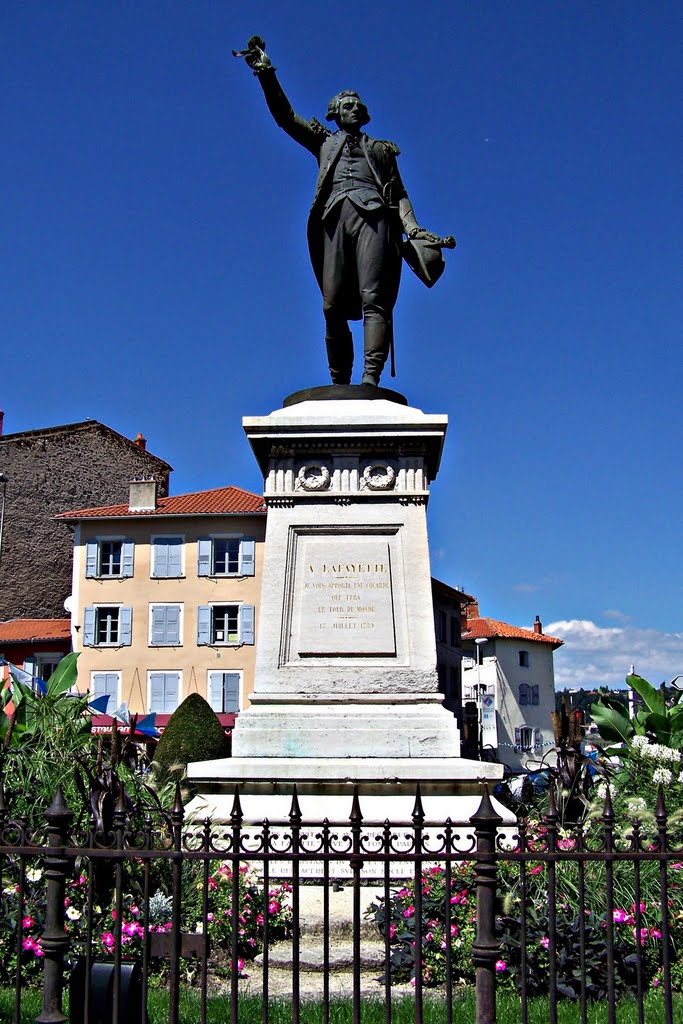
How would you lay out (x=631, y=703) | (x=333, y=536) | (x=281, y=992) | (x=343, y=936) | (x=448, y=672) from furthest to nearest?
(x=448, y=672) → (x=631, y=703) → (x=333, y=536) → (x=343, y=936) → (x=281, y=992)

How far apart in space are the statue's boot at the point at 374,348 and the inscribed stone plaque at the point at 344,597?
4.79 feet

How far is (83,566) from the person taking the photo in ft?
137

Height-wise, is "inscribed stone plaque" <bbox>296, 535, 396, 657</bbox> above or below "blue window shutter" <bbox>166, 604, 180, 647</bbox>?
below

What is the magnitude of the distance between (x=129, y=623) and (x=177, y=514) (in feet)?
14.1

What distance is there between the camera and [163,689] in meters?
40.2

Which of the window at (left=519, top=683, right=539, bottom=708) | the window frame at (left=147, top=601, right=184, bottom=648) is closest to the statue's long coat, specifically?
the window frame at (left=147, top=601, right=184, bottom=648)

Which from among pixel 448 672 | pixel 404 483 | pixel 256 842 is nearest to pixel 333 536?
pixel 404 483

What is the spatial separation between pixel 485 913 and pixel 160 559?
1497 inches

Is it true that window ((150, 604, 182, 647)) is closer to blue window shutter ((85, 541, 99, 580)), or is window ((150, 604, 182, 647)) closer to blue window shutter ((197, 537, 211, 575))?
blue window shutter ((197, 537, 211, 575))

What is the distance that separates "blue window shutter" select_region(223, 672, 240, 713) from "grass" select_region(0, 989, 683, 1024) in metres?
34.3

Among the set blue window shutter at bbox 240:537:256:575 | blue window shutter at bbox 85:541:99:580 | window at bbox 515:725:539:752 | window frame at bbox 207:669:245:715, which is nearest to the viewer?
window frame at bbox 207:669:245:715

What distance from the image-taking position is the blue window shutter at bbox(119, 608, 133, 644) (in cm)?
4075

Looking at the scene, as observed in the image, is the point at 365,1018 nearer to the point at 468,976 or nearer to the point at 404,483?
the point at 468,976

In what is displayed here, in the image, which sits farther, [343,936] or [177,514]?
[177,514]
